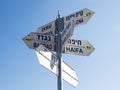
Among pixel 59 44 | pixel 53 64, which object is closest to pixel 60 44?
pixel 59 44

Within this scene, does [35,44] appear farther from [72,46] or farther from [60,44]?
[72,46]

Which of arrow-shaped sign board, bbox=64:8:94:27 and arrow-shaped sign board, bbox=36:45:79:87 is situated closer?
arrow-shaped sign board, bbox=36:45:79:87

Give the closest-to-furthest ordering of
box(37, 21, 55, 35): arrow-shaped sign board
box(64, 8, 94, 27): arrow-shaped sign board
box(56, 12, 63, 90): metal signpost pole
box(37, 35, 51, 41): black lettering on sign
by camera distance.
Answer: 1. box(56, 12, 63, 90): metal signpost pole
2. box(37, 35, 51, 41): black lettering on sign
3. box(64, 8, 94, 27): arrow-shaped sign board
4. box(37, 21, 55, 35): arrow-shaped sign board

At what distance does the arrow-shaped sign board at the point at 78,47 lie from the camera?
6883 mm

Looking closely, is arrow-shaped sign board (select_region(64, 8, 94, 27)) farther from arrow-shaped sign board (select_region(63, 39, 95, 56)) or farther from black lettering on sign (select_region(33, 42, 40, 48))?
black lettering on sign (select_region(33, 42, 40, 48))

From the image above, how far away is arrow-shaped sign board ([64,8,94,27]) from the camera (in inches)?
279

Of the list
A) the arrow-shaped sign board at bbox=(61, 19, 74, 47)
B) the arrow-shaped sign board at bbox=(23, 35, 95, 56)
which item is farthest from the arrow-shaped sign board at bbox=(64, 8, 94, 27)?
the arrow-shaped sign board at bbox=(23, 35, 95, 56)

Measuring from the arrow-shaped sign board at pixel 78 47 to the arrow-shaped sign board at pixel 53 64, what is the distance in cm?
34

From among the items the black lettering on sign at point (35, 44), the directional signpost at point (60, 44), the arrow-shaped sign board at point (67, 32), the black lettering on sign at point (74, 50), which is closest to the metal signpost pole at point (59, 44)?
the directional signpost at point (60, 44)

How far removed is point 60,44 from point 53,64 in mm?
593

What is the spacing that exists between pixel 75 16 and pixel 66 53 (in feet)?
3.36

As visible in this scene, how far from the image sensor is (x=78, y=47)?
702 cm

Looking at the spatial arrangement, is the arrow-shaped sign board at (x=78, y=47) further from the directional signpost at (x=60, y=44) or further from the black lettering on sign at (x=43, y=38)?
the black lettering on sign at (x=43, y=38)

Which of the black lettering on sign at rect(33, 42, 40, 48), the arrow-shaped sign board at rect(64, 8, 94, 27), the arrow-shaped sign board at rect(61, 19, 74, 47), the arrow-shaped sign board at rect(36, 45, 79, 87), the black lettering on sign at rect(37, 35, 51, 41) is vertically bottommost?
the arrow-shaped sign board at rect(36, 45, 79, 87)
